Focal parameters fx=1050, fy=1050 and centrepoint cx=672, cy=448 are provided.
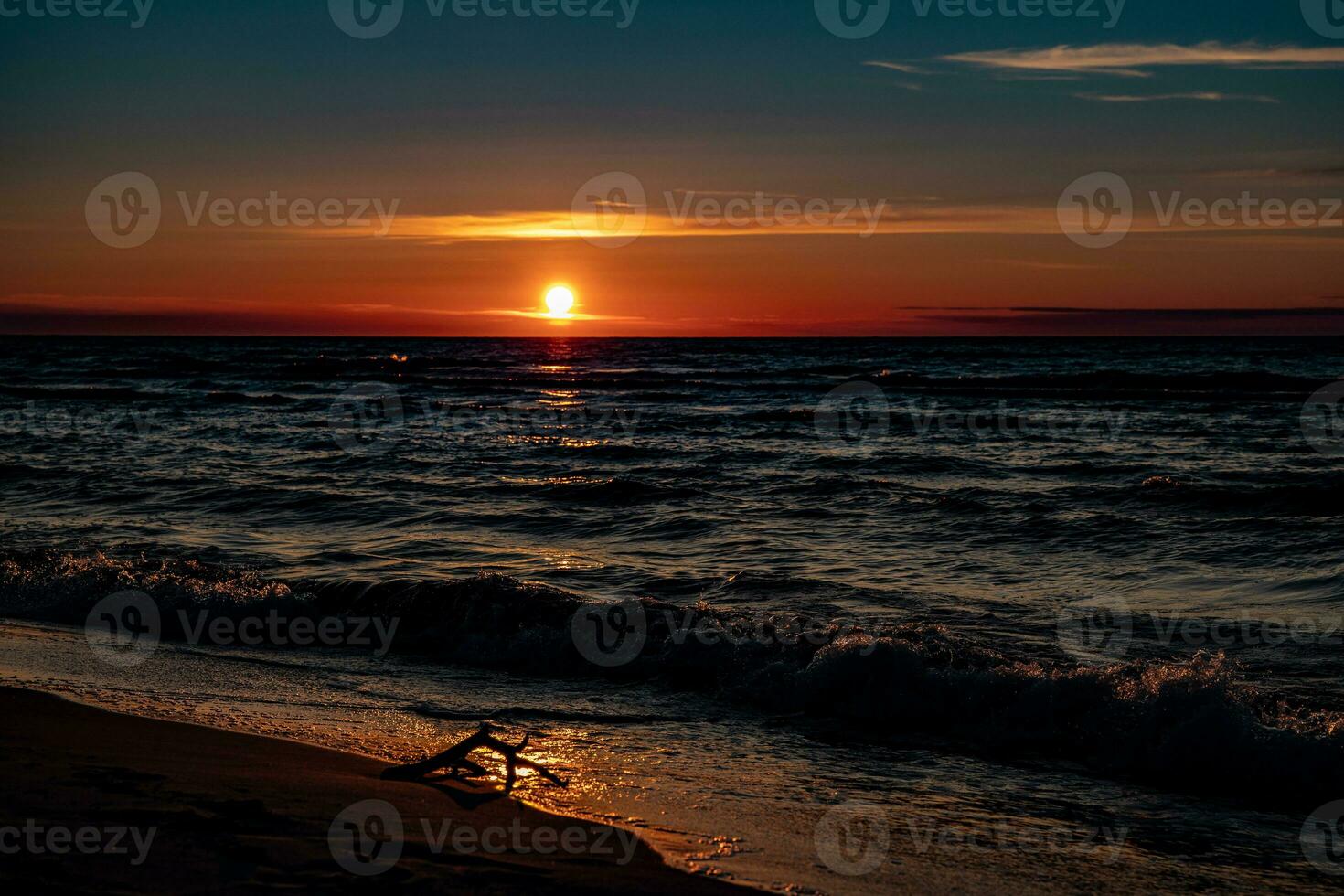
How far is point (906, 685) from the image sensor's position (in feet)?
22.5

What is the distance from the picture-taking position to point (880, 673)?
6957 millimetres

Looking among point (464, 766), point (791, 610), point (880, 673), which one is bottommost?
point (464, 766)

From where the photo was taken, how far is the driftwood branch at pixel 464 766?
16.4ft

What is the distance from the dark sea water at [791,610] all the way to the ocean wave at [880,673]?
0.03 m

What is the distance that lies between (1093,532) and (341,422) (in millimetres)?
20022

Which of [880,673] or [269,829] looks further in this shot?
[880,673]

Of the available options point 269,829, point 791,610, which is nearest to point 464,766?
point 269,829

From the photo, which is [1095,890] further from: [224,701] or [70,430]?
[70,430]

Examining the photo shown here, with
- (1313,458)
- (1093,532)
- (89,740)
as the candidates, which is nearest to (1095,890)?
(89,740)

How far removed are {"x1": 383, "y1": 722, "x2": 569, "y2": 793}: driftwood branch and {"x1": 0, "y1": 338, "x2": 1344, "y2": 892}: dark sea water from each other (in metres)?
0.21

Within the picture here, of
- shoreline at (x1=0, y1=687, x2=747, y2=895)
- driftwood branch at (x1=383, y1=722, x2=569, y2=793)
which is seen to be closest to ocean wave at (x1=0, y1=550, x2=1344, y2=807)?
driftwood branch at (x1=383, y1=722, x2=569, y2=793)

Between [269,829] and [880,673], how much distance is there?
4078mm

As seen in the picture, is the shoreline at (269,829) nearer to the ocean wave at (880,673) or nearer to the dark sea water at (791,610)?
the dark sea water at (791,610)

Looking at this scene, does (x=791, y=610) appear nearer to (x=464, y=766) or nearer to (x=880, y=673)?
(x=880, y=673)
